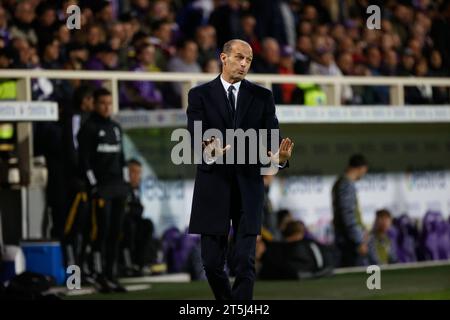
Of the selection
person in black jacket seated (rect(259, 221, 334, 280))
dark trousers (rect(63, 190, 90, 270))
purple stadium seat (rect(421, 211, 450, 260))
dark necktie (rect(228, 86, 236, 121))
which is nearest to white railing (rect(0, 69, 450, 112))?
dark trousers (rect(63, 190, 90, 270))

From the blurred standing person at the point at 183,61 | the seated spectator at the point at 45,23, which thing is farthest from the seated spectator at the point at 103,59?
the blurred standing person at the point at 183,61

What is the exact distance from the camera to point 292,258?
1595 centimetres

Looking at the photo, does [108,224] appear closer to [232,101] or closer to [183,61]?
[183,61]

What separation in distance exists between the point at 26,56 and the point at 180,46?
2.56 metres

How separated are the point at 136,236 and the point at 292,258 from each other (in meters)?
1.88

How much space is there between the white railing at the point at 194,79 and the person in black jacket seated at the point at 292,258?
209 cm

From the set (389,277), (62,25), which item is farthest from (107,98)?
(389,277)

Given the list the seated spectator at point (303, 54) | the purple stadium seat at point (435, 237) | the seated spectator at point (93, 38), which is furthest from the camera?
the seated spectator at point (303, 54)

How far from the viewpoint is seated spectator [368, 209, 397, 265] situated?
1817cm

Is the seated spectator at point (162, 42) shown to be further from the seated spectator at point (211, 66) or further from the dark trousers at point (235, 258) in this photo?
the dark trousers at point (235, 258)

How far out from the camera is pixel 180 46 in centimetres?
1733

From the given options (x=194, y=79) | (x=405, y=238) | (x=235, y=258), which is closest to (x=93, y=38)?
(x=194, y=79)

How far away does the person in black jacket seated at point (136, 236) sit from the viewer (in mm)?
15922

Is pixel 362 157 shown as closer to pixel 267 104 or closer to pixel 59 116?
pixel 59 116
